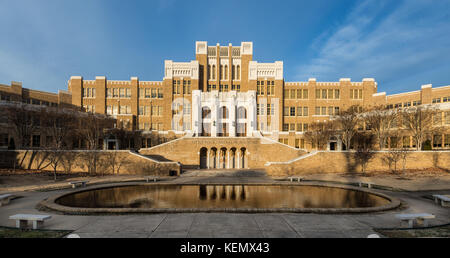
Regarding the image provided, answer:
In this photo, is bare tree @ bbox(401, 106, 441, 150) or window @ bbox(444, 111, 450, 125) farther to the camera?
window @ bbox(444, 111, 450, 125)

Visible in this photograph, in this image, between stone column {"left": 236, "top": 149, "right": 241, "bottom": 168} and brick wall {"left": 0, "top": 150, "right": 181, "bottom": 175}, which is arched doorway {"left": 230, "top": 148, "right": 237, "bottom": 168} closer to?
stone column {"left": 236, "top": 149, "right": 241, "bottom": 168}

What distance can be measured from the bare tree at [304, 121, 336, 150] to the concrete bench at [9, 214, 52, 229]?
129 feet

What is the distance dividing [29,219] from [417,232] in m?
13.6

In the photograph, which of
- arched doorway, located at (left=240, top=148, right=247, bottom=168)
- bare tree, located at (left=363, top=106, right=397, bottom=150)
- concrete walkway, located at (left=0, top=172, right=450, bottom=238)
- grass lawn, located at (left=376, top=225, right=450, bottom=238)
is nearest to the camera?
grass lawn, located at (left=376, top=225, right=450, bottom=238)

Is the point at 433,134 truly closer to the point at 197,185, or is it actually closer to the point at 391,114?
the point at 391,114

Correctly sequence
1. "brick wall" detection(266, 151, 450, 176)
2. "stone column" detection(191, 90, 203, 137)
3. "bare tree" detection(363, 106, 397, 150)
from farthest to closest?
"stone column" detection(191, 90, 203, 137)
"bare tree" detection(363, 106, 397, 150)
"brick wall" detection(266, 151, 450, 176)

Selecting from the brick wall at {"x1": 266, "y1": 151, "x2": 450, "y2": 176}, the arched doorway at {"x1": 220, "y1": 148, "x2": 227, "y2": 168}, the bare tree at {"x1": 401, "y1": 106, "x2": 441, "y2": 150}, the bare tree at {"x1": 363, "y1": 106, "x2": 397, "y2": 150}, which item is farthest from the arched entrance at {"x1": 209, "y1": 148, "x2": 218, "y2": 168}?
the bare tree at {"x1": 401, "y1": 106, "x2": 441, "y2": 150}

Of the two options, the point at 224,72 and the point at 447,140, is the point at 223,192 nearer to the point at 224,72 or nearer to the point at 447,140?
the point at 447,140

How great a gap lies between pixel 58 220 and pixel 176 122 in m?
39.8

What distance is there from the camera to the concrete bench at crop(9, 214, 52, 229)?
25.8 feet

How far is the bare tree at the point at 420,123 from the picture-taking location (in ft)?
101

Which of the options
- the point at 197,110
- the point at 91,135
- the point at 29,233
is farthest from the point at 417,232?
the point at 197,110

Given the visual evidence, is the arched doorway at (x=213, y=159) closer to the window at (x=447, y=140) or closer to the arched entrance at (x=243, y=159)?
the arched entrance at (x=243, y=159)

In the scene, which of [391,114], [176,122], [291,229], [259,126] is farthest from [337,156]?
[176,122]
